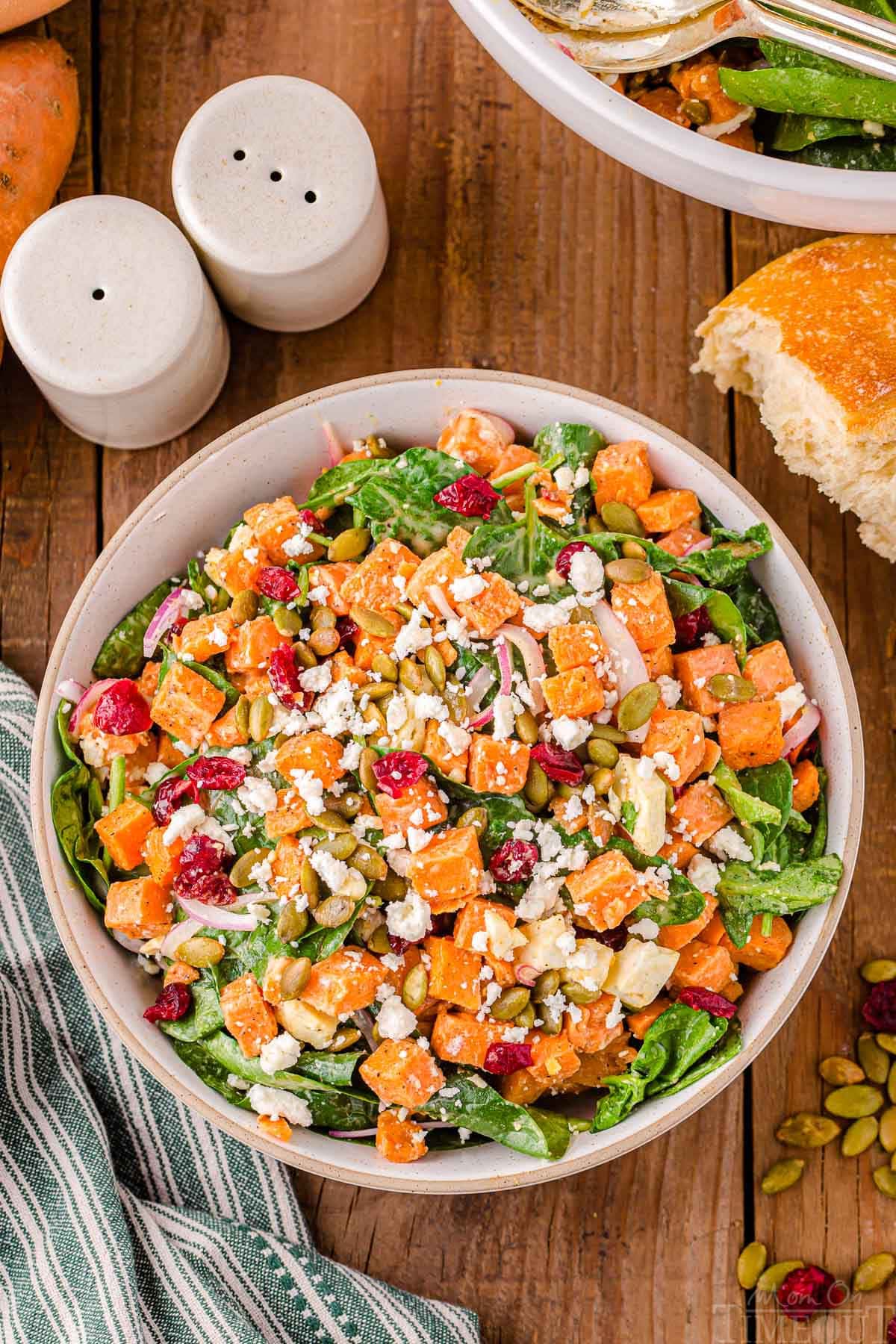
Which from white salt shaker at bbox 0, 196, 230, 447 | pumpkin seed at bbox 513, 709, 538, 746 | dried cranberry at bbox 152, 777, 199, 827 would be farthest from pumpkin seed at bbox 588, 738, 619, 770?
white salt shaker at bbox 0, 196, 230, 447

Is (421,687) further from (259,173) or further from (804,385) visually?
(259,173)

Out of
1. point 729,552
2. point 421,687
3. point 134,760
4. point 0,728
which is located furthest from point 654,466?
point 0,728

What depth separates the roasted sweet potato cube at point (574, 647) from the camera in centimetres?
228

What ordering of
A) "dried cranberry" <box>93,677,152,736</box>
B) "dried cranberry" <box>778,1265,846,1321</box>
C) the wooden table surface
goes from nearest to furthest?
"dried cranberry" <box>93,677,152,736</box>, "dried cranberry" <box>778,1265,846,1321</box>, the wooden table surface

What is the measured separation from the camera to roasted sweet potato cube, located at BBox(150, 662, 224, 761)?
2.38 m

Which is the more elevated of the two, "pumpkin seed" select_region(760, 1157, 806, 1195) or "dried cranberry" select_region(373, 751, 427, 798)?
"dried cranberry" select_region(373, 751, 427, 798)

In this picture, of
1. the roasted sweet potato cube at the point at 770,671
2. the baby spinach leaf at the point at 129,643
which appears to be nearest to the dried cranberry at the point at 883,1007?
the roasted sweet potato cube at the point at 770,671

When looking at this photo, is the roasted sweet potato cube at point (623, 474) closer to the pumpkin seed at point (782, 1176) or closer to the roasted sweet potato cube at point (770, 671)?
the roasted sweet potato cube at point (770, 671)

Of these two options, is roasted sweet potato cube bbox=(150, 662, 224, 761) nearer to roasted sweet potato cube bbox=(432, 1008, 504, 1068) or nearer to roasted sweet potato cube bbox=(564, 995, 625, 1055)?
roasted sweet potato cube bbox=(432, 1008, 504, 1068)

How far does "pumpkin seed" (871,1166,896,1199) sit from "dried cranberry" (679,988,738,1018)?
0.81 meters

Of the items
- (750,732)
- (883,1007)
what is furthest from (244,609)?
(883,1007)

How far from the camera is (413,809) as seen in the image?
7.41 ft

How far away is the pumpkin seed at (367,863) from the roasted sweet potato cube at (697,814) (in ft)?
1.78

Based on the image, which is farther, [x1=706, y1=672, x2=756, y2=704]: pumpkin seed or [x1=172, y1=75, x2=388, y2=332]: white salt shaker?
[x1=172, y1=75, x2=388, y2=332]: white salt shaker
